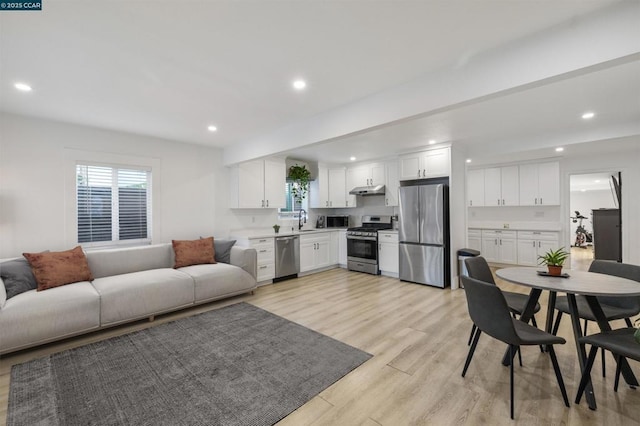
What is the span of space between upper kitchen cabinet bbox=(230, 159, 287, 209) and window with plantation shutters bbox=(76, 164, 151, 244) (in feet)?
4.54

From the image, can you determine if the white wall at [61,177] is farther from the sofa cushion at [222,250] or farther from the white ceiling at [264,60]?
the sofa cushion at [222,250]

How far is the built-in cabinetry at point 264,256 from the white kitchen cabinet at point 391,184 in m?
2.63

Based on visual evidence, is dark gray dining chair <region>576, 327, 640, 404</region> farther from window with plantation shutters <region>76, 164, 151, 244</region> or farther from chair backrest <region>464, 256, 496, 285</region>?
window with plantation shutters <region>76, 164, 151, 244</region>

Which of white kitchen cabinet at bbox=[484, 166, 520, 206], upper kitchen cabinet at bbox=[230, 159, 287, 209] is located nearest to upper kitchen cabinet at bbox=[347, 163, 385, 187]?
upper kitchen cabinet at bbox=[230, 159, 287, 209]

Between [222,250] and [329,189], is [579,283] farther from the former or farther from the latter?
[329,189]

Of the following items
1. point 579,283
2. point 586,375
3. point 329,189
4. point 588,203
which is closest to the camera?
point 586,375

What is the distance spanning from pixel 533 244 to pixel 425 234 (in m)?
3.00

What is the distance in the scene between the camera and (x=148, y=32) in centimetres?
185

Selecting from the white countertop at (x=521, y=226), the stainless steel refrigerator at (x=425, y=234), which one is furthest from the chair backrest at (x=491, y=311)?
the white countertop at (x=521, y=226)

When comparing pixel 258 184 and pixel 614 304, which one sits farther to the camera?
pixel 258 184

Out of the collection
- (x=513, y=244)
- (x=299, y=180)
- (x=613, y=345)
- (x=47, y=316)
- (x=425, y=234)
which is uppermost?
(x=299, y=180)

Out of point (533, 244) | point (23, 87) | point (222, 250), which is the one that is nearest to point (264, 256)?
point (222, 250)

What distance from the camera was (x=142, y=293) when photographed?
3.26 metres

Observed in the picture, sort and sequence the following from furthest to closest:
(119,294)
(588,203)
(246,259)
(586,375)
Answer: (588,203) → (246,259) → (119,294) → (586,375)
